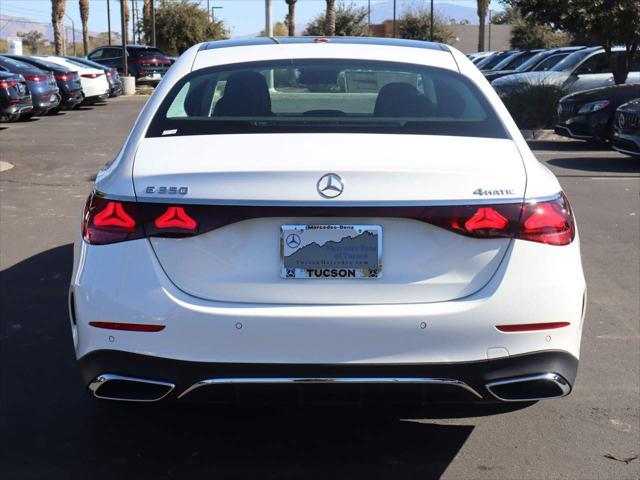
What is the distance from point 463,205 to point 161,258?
111cm

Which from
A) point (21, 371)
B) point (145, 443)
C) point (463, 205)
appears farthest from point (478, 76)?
point (21, 371)

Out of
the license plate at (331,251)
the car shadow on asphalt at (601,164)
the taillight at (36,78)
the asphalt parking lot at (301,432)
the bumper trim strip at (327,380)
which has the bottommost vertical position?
the asphalt parking lot at (301,432)

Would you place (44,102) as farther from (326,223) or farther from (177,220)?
(326,223)

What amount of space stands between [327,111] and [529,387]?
5.77 feet

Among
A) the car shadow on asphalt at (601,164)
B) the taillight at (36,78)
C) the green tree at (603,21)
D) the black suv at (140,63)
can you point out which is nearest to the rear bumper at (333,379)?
the car shadow on asphalt at (601,164)

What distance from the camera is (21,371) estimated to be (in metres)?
4.91

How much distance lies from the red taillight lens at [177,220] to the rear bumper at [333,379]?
49 centimetres

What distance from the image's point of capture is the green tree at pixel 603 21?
1794 cm

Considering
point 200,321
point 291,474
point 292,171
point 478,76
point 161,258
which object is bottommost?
point 291,474

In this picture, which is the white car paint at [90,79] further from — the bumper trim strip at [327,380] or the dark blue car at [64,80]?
the bumper trim strip at [327,380]

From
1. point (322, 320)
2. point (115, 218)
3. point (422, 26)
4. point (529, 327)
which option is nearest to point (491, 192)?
point (529, 327)

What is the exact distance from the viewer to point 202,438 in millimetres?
4164

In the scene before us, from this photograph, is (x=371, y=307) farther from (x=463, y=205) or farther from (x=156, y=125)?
(x=156, y=125)

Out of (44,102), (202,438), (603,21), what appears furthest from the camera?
(44,102)
